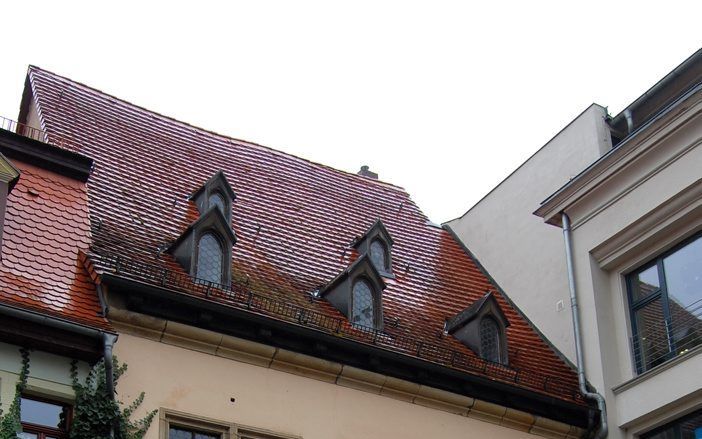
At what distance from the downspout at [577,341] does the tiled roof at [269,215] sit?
251mm

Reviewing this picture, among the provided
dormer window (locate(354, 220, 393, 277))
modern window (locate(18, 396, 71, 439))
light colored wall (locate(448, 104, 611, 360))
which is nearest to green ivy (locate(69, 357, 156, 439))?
modern window (locate(18, 396, 71, 439))

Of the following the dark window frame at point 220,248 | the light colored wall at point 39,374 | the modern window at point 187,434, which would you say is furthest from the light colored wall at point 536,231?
the light colored wall at point 39,374

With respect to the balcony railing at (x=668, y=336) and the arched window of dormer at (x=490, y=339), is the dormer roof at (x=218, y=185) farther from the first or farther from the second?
the balcony railing at (x=668, y=336)

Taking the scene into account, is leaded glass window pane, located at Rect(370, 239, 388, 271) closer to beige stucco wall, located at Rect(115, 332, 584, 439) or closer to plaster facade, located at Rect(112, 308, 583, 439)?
plaster facade, located at Rect(112, 308, 583, 439)

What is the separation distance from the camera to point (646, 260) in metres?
20.0

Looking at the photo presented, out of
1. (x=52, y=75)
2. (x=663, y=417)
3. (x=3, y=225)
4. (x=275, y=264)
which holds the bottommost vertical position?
(x=663, y=417)

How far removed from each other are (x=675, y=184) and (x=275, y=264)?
6020mm

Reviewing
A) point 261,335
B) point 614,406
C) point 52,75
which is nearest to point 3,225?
point 261,335

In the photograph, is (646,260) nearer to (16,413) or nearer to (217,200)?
(217,200)

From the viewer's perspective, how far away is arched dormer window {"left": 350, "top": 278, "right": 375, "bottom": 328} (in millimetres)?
18984

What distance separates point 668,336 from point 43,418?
9188mm

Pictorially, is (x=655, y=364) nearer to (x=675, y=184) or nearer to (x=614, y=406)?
(x=614, y=406)

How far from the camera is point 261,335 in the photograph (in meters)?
17.1

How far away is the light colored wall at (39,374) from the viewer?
14.8m
